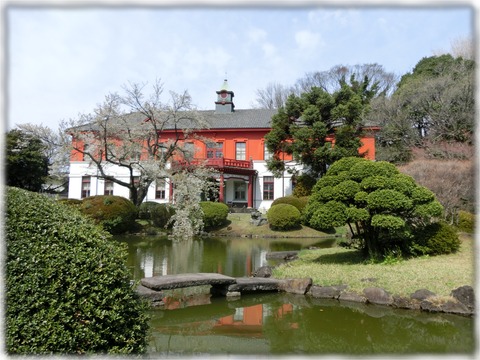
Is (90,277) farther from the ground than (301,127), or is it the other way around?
(301,127)

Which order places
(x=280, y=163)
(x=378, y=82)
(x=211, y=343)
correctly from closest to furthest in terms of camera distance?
(x=211, y=343) < (x=280, y=163) < (x=378, y=82)

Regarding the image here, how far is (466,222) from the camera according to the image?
12.6 meters

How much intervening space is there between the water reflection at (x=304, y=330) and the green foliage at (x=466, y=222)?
789 cm

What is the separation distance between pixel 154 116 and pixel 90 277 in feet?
61.1

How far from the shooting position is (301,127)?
22.7 m

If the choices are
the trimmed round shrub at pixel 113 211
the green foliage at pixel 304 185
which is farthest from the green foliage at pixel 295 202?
the trimmed round shrub at pixel 113 211

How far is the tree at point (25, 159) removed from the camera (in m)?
25.4

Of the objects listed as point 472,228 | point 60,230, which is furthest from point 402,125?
point 60,230

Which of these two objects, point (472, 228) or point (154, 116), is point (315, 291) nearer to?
point (472, 228)

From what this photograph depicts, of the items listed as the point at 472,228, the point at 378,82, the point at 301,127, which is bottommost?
the point at 472,228

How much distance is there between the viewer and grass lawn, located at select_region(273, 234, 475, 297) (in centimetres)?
672

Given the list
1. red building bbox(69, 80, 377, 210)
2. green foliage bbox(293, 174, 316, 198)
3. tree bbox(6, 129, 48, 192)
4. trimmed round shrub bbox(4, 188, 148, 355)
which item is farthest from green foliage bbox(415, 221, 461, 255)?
tree bbox(6, 129, 48, 192)

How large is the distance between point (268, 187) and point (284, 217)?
27.5 ft

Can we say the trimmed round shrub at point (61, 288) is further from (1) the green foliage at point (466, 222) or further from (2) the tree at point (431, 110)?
(2) the tree at point (431, 110)
